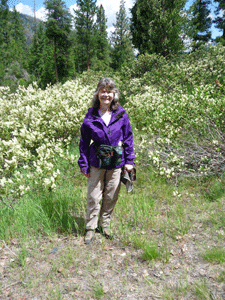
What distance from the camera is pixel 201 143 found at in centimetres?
465

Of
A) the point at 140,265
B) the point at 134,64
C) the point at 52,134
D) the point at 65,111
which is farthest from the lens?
the point at 134,64

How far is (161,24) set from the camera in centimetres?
1614

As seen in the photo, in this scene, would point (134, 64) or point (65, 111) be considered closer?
point (65, 111)

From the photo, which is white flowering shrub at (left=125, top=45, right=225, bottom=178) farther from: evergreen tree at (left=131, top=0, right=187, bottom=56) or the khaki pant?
evergreen tree at (left=131, top=0, right=187, bottom=56)

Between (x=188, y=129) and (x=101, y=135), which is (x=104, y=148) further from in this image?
(x=188, y=129)

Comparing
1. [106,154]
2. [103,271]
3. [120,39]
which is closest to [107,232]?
[103,271]

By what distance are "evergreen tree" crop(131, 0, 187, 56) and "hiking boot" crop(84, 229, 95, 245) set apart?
1503cm

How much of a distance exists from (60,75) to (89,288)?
1160 inches

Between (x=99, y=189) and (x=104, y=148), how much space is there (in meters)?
0.55

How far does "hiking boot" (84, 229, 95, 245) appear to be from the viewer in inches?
113

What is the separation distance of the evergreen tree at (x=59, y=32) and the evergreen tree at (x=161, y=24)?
39.6 feet

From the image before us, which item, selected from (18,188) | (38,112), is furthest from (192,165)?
(38,112)

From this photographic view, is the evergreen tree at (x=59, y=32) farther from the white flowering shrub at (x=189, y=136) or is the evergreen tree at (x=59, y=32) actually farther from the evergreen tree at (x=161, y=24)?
the white flowering shrub at (x=189, y=136)

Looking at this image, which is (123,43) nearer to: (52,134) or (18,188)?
(52,134)
